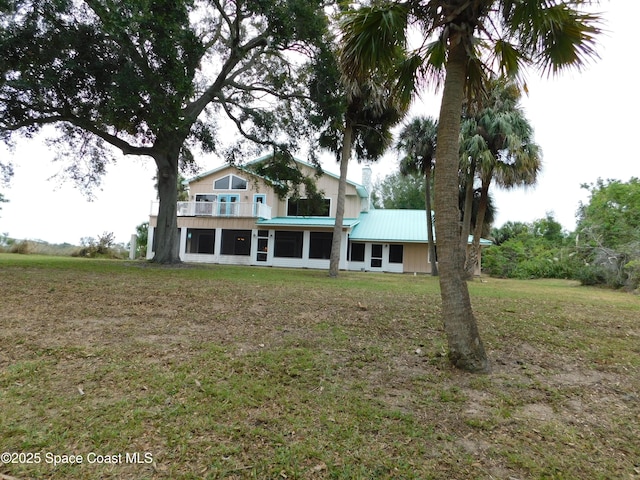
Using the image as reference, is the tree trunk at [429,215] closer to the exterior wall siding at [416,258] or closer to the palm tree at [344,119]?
the exterior wall siding at [416,258]

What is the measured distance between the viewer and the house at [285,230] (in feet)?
75.8

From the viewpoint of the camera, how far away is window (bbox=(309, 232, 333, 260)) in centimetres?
2364

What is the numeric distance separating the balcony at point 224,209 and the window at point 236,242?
50.0 inches

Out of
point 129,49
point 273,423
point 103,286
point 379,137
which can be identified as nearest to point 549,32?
point 273,423

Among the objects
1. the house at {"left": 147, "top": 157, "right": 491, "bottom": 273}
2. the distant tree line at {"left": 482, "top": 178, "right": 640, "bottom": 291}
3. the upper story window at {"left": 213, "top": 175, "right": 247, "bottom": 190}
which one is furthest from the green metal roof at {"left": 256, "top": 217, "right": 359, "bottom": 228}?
the distant tree line at {"left": 482, "top": 178, "right": 640, "bottom": 291}

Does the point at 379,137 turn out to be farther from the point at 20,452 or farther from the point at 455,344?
the point at 20,452

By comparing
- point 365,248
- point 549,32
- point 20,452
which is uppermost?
point 549,32

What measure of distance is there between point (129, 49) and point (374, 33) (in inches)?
344

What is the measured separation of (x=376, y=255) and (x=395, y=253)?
1.24 metres

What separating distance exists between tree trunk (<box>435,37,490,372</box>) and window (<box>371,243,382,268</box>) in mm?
19591

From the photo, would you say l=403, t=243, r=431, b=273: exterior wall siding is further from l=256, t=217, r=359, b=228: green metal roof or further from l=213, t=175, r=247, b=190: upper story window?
l=213, t=175, r=247, b=190: upper story window

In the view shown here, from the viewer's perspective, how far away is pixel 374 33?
439cm

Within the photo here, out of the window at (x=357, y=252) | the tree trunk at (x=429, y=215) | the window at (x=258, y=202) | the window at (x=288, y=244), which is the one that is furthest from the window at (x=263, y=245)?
the tree trunk at (x=429, y=215)

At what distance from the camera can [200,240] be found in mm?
25672
